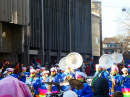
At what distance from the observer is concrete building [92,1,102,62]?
145 ft

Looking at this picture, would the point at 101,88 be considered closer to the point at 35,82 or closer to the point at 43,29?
the point at 35,82

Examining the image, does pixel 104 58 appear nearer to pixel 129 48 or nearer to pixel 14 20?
pixel 14 20

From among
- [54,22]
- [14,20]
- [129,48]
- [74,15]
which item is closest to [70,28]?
[74,15]

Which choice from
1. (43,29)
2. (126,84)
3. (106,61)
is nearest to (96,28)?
(43,29)

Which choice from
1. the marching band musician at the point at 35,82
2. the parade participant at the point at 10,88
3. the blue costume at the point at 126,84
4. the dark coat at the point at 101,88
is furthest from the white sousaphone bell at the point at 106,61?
the parade participant at the point at 10,88

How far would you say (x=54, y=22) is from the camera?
1087 inches

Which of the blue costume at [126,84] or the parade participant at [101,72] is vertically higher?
the parade participant at [101,72]

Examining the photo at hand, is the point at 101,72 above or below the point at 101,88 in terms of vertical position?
below

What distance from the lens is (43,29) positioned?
24.8m

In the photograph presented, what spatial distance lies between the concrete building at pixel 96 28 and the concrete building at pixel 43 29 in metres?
3.82

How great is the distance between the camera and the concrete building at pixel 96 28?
145 feet

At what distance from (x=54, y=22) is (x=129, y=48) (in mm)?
15902

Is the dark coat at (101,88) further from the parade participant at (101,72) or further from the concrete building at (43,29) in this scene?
the concrete building at (43,29)

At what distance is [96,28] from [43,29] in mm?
22790
